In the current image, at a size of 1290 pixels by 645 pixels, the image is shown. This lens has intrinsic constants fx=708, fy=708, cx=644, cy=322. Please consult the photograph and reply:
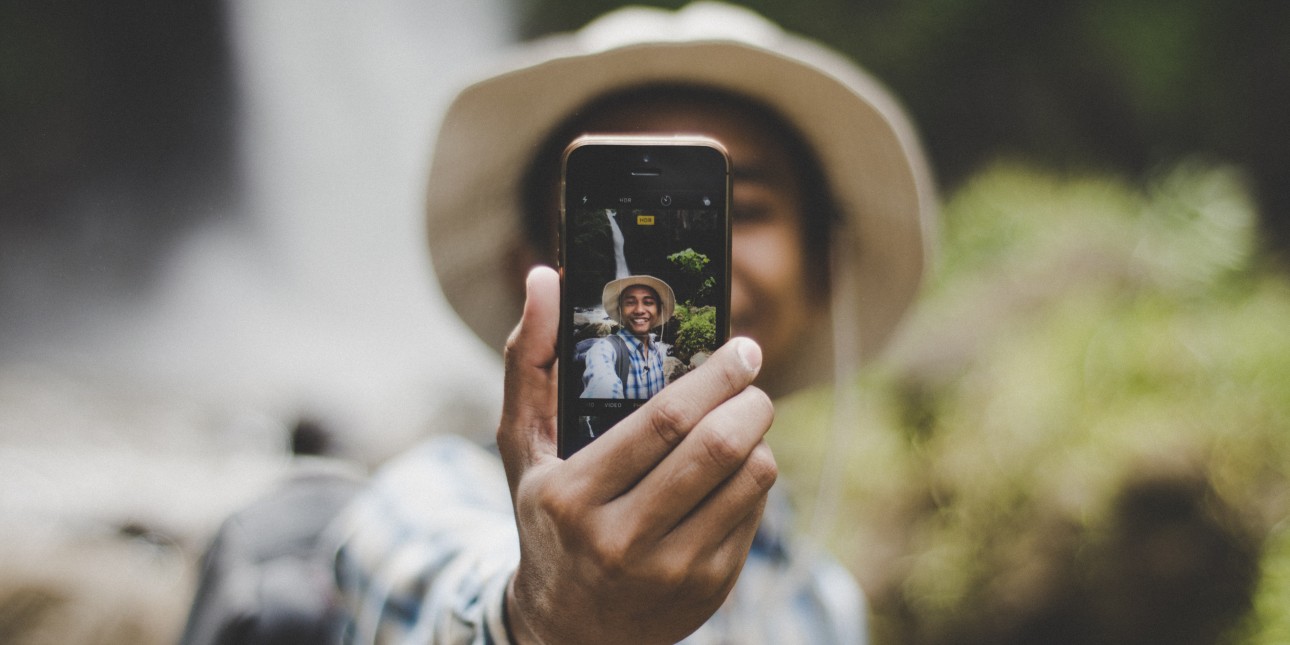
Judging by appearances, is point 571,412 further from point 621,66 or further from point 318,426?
point 318,426

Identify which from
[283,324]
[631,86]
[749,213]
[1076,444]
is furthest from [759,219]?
[283,324]

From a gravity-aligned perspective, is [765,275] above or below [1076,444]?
above

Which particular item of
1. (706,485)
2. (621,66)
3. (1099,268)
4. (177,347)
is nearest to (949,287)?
(1099,268)

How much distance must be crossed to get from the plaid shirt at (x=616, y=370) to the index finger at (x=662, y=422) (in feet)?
0.12

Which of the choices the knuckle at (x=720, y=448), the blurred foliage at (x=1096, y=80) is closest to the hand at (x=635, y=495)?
the knuckle at (x=720, y=448)

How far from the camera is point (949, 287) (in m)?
0.79

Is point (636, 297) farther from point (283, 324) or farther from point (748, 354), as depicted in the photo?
point (283, 324)

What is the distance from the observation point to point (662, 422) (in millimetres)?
237

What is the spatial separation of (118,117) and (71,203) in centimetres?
11

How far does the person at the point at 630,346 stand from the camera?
279mm

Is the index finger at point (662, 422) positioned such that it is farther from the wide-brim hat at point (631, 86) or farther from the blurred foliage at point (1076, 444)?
the blurred foliage at point (1076, 444)

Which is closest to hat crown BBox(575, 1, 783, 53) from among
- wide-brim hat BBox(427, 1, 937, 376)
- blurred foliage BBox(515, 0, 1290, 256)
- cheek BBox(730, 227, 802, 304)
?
wide-brim hat BBox(427, 1, 937, 376)

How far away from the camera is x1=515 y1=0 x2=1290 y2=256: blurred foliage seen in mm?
1031

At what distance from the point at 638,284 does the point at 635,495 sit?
0.09 metres
